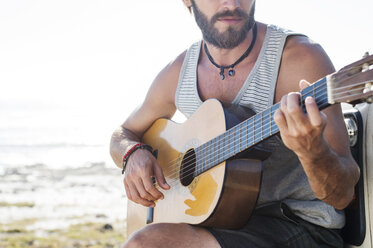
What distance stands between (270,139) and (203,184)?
325 millimetres

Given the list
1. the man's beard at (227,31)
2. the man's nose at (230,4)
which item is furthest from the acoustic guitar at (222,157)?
the man's nose at (230,4)

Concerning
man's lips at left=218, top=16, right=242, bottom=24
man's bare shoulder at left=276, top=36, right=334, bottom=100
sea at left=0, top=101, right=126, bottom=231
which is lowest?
sea at left=0, top=101, right=126, bottom=231

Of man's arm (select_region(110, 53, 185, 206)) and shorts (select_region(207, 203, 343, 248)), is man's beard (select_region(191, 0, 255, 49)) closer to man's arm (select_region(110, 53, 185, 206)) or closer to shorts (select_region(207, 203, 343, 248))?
man's arm (select_region(110, 53, 185, 206))

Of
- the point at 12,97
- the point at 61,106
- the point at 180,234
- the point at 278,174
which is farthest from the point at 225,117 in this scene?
the point at 12,97

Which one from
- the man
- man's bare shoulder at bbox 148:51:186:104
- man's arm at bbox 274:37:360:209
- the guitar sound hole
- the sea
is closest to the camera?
man's arm at bbox 274:37:360:209

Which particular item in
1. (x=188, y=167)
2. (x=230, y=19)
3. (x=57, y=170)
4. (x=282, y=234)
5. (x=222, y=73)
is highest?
(x=230, y=19)

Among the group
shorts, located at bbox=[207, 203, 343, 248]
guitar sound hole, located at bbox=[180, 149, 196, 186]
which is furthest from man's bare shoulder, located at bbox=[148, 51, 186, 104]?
shorts, located at bbox=[207, 203, 343, 248]

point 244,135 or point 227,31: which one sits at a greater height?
point 227,31

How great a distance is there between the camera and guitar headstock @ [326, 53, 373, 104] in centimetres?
128

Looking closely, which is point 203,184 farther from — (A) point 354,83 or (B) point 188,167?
(A) point 354,83

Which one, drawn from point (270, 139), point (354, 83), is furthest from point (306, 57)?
point (354, 83)

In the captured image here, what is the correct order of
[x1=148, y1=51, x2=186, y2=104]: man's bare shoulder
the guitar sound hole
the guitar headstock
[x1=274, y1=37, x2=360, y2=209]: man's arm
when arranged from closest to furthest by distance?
1. the guitar headstock
2. [x1=274, y1=37, x2=360, y2=209]: man's arm
3. the guitar sound hole
4. [x1=148, y1=51, x2=186, y2=104]: man's bare shoulder

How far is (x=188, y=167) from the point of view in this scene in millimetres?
2074

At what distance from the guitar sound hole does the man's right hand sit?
9 cm
